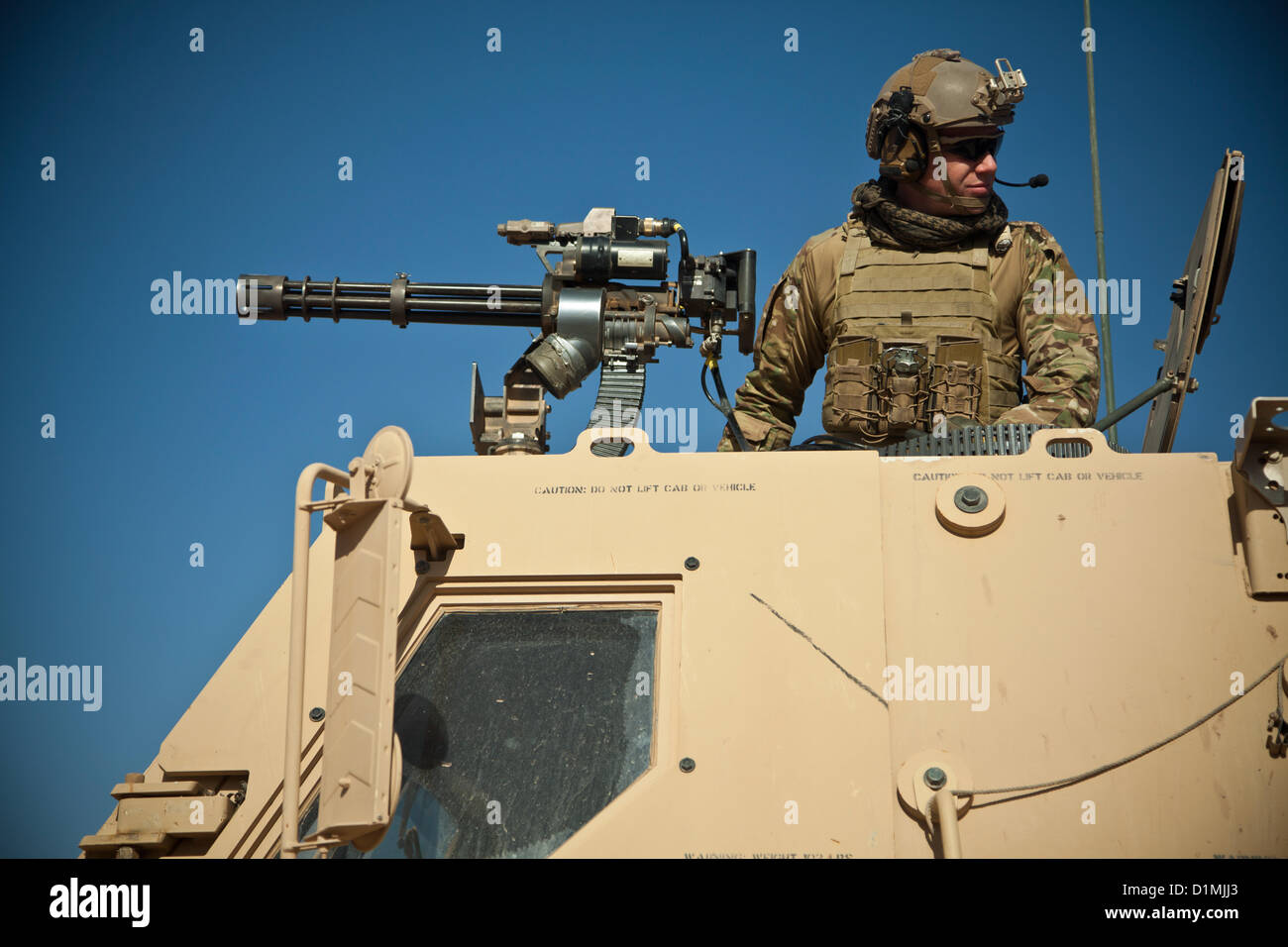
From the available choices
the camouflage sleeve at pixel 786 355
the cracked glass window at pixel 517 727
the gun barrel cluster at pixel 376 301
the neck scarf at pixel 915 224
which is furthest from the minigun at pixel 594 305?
the cracked glass window at pixel 517 727

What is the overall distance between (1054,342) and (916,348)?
562 mm

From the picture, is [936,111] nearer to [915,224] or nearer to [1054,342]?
[915,224]

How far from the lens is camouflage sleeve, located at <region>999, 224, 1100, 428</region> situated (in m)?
5.49

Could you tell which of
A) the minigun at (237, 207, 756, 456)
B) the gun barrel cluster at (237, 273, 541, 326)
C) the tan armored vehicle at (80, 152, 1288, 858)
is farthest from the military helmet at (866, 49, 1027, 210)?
the tan armored vehicle at (80, 152, 1288, 858)

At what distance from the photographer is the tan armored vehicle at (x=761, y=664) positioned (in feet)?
10.9

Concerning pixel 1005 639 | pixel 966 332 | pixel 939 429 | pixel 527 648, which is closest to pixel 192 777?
pixel 527 648

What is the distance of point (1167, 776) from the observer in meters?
Result: 3.39

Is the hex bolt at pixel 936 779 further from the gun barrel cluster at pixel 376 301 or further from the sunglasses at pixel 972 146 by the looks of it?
the sunglasses at pixel 972 146

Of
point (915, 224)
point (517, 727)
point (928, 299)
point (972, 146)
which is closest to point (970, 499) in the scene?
point (517, 727)

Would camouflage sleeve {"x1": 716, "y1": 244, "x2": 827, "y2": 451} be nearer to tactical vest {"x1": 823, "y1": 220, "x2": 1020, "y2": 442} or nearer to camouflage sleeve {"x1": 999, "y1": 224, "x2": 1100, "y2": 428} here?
tactical vest {"x1": 823, "y1": 220, "x2": 1020, "y2": 442}

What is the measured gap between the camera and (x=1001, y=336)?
5.98 m

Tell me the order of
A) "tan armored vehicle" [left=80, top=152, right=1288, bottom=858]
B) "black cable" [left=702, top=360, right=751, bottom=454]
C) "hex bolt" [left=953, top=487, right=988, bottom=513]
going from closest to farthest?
"tan armored vehicle" [left=80, top=152, right=1288, bottom=858] < "hex bolt" [left=953, top=487, right=988, bottom=513] < "black cable" [left=702, top=360, right=751, bottom=454]
